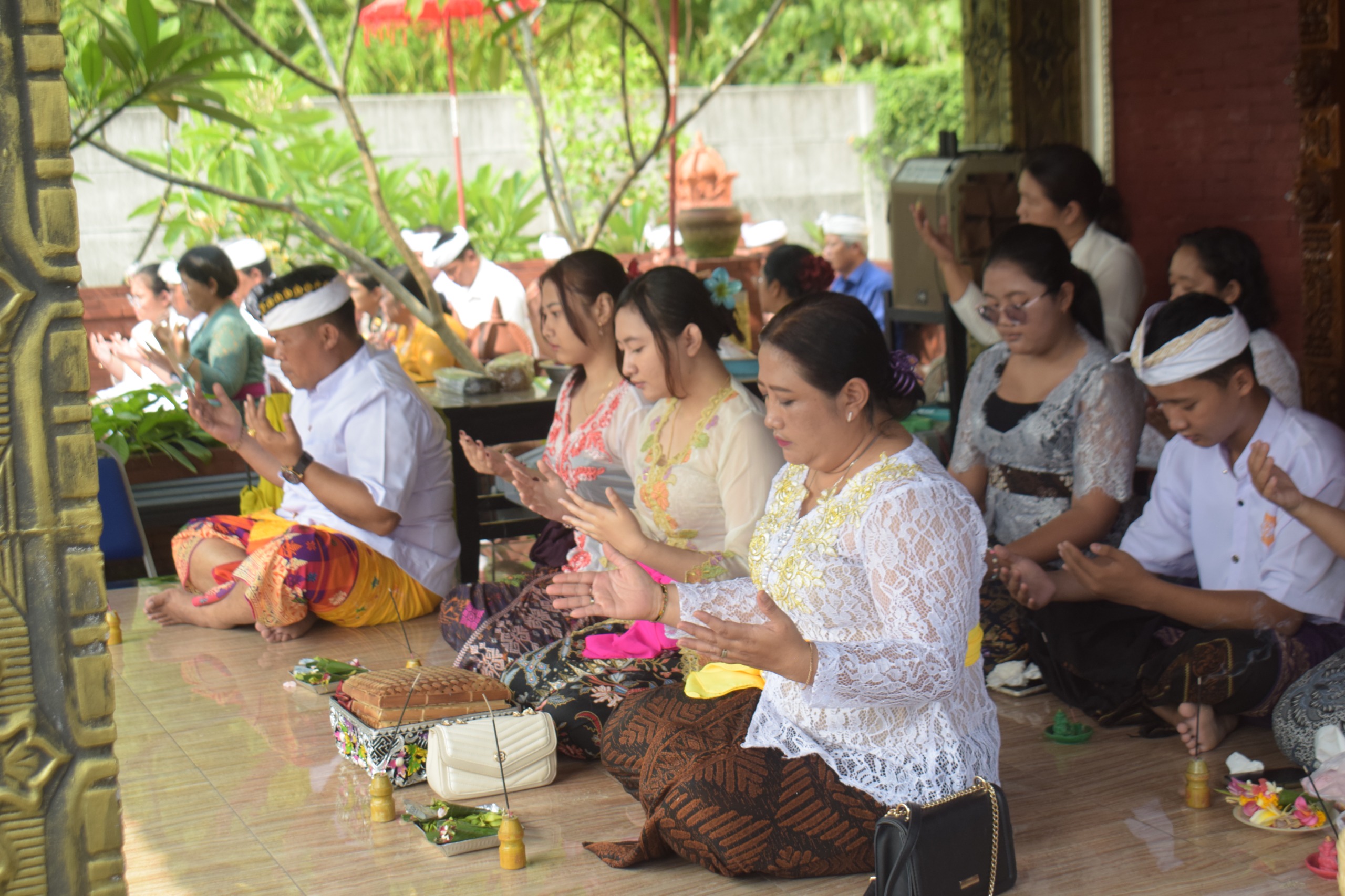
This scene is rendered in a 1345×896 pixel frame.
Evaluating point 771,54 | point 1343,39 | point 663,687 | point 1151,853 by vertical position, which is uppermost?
point 771,54

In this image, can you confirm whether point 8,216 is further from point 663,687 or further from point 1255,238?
point 1255,238

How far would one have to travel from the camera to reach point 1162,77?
562cm

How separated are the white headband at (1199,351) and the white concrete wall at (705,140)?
31.4 ft

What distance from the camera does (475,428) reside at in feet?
16.9

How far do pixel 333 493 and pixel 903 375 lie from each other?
2.12m

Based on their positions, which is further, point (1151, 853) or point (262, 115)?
point (262, 115)

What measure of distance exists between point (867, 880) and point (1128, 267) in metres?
2.92

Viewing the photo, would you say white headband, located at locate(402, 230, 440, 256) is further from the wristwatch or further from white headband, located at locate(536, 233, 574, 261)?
the wristwatch

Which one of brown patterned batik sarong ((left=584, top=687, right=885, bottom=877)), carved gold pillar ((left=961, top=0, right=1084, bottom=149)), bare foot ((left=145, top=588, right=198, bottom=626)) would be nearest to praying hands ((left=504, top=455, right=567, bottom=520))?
brown patterned batik sarong ((left=584, top=687, right=885, bottom=877))

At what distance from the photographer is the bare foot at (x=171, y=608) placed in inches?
179

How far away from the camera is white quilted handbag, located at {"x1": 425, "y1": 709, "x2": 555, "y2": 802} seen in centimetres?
303

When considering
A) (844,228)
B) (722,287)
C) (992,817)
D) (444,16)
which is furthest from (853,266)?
(992,817)

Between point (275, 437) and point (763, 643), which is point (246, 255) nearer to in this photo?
point (275, 437)

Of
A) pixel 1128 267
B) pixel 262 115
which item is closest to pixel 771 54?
pixel 262 115
